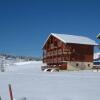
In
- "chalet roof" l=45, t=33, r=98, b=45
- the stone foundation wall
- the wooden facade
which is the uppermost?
"chalet roof" l=45, t=33, r=98, b=45

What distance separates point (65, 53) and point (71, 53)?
996mm

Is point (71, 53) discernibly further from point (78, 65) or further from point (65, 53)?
point (78, 65)

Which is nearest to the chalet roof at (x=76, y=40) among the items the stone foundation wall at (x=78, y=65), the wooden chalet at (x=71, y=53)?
the wooden chalet at (x=71, y=53)

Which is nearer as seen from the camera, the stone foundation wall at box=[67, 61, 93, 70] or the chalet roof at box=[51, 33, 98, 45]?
the stone foundation wall at box=[67, 61, 93, 70]

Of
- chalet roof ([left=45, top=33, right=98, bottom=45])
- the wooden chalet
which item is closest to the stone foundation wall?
the wooden chalet

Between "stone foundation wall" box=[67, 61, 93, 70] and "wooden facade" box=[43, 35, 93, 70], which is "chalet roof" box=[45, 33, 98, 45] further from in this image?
"stone foundation wall" box=[67, 61, 93, 70]

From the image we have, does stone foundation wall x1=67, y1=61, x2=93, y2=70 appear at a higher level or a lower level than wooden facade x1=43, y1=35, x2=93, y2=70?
lower

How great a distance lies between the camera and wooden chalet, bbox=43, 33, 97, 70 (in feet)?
146

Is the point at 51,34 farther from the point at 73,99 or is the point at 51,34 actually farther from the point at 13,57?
the point at 13,57

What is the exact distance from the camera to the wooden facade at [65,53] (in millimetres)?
44562

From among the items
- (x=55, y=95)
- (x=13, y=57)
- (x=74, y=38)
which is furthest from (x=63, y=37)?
(x=13, y=57)

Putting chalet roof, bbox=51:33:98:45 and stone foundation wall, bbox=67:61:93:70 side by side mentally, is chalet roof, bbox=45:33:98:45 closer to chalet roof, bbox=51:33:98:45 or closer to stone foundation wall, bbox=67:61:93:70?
chalet roof, bbox=51:33:98:45

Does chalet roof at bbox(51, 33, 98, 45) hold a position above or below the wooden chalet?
above

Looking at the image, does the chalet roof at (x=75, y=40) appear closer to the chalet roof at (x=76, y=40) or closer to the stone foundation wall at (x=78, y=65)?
the chalet roof at (x=76, y=40)
